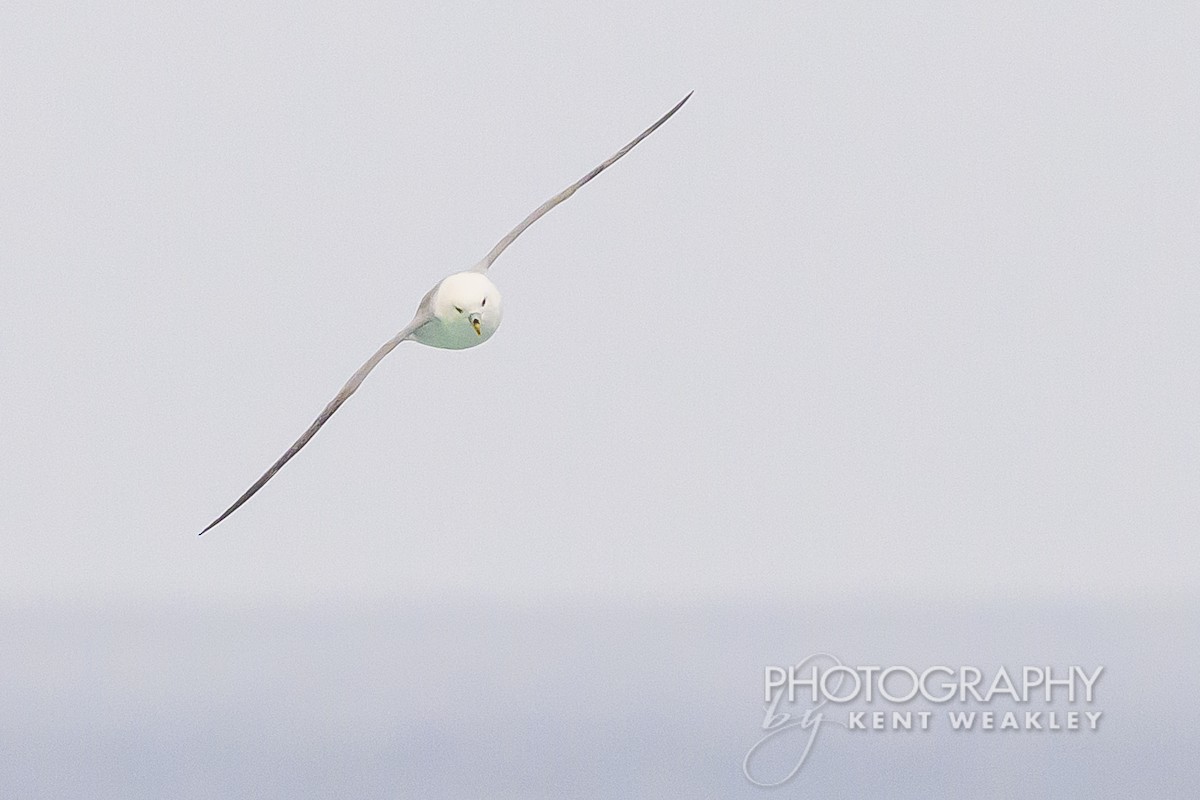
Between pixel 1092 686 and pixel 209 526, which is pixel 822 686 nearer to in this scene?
pixel 1092 686

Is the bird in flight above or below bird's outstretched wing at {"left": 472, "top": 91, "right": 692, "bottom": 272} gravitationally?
below

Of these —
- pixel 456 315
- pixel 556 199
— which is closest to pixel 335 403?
pixel 456 315

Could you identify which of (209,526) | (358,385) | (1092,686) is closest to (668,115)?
(358,385)

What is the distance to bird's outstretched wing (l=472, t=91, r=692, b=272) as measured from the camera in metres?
16.0

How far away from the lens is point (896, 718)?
77.1 ft

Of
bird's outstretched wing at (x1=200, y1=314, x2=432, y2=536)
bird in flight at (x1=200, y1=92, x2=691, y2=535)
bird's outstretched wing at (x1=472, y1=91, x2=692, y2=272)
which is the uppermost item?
bird's outstretched wing at (x1=472, y1=91, x2=692, y2=272)

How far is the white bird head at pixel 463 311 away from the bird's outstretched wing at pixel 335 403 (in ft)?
0.44

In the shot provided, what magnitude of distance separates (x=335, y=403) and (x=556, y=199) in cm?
341

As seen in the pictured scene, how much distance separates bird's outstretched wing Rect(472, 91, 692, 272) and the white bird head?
510 mm

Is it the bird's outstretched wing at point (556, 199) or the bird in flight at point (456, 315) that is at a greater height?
the bird's outstretched wing at point (556, 199)

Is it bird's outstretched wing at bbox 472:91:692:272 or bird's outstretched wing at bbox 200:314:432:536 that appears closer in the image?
bird's outstretched wing at bbox 200:314:432:536

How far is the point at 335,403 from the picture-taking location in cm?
1397

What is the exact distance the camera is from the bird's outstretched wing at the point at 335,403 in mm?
12953

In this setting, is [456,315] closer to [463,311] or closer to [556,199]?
[463,311]
